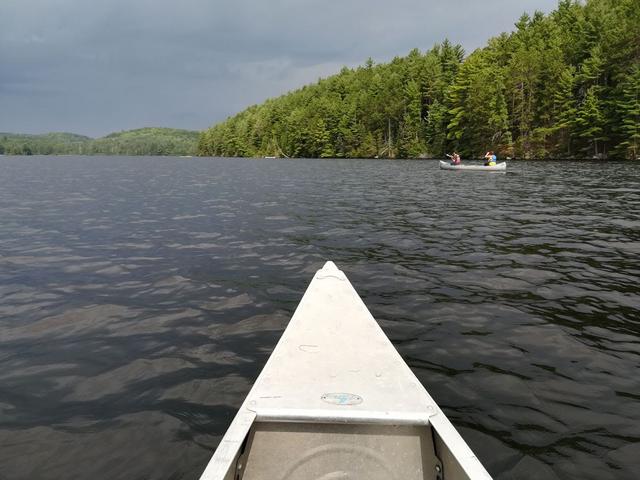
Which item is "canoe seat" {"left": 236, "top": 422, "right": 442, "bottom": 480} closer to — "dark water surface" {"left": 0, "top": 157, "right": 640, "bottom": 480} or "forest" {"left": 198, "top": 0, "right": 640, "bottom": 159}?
"dark water surface" {"left": 0, "top": 157, "right": 640, "bottom": 480}

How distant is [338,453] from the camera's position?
3520mm

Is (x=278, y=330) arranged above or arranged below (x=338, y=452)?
below

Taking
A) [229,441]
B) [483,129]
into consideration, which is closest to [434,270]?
[229,441]

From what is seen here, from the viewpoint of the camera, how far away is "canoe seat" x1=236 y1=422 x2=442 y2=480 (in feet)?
11.1

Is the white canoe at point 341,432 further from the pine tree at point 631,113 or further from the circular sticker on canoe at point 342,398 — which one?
the pine tree at point 631,113

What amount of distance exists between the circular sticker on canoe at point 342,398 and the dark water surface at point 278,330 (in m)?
1.45

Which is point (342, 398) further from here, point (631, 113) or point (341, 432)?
point (631, 113)

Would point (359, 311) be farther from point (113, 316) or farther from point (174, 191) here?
point (174, 191)

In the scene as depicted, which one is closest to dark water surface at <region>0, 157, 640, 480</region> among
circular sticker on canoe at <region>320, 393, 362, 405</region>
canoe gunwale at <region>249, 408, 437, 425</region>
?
canoe gunwale at <region>249, 408, 437, 425</region>

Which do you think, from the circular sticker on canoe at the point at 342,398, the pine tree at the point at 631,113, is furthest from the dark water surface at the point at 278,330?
the pine tree at the point at 631,113

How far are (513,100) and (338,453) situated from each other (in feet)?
276

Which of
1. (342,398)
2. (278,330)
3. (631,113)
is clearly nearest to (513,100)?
(631,113)

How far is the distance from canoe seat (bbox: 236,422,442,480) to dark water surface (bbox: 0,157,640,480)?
90cm

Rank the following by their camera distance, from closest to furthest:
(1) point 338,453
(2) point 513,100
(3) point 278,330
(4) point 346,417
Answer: (4) point 346,417
(1) point 338,453
(3) point 278,330
(2) point 513,100
